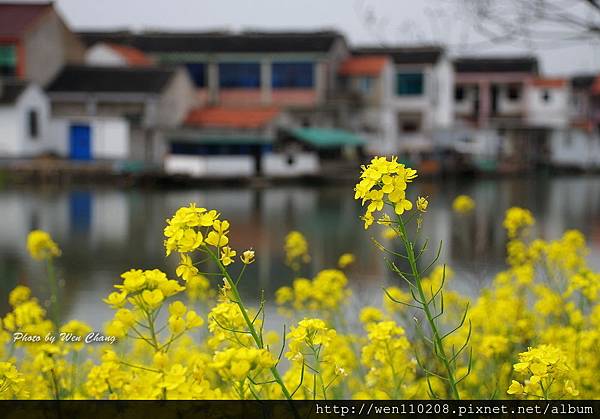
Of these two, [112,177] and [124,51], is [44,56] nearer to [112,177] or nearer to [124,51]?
[124,51]

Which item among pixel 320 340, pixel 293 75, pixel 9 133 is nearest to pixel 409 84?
pixel 293 75

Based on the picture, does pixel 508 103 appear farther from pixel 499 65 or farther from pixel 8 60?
pixel 8 60

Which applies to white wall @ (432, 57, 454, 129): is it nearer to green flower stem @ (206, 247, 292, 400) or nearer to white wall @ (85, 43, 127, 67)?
white wall @ (85, 43, 127, 67)

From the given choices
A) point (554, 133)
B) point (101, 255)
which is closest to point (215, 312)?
point (101, 255)

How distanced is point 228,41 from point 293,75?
208 centimetres

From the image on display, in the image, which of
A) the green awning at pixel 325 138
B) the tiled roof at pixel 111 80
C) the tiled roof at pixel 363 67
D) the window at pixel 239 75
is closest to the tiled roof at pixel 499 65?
the tiled roof at pixel 363 67

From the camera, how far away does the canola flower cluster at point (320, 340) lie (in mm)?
1631

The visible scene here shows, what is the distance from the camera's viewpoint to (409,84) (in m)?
26.9

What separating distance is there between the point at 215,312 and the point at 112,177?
17.6m

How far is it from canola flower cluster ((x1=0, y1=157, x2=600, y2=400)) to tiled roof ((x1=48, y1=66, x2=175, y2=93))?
16.3 metres

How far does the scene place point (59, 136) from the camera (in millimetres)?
21156

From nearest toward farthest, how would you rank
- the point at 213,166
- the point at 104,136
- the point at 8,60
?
the point at 213,166, the point at 8,60, the point at 104,136

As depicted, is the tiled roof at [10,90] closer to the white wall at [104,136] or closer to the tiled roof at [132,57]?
the white wall at [104,136]

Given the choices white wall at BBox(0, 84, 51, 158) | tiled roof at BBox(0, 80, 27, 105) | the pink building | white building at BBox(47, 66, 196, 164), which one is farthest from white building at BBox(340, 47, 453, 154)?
tiled roof at BBox(0, 80, 27, 105)
